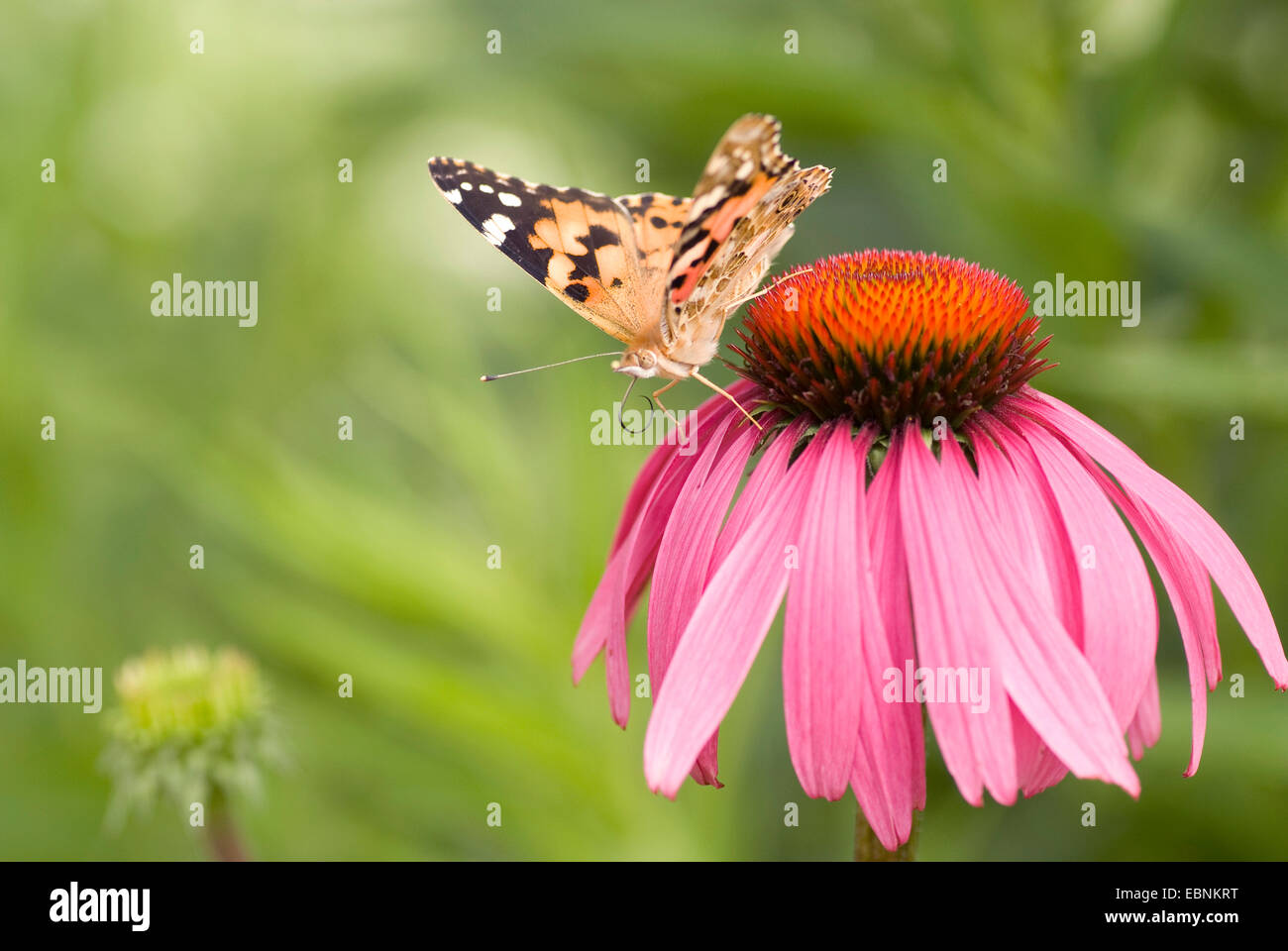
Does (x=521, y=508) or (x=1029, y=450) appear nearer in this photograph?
(x=1029, y=450)

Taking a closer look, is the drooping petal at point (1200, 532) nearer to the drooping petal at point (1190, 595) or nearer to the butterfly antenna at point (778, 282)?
the drooping petal at point (1190, 595)

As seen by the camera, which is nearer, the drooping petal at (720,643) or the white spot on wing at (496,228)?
the drooping petal at (720,643)

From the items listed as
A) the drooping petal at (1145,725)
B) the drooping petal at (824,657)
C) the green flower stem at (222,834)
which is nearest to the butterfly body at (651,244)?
the drooping petal at (824,657)

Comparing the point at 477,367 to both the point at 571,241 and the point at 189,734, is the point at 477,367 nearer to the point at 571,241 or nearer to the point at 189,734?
the point at 189,734

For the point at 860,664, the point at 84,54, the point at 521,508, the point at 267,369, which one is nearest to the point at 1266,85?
the point at 521,508

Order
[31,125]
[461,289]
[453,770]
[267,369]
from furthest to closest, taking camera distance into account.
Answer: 1. [461,289]
2. [267,369]
3. [31,125]
4. [453,770]

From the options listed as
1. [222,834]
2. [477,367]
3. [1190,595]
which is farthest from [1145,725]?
[477,367]

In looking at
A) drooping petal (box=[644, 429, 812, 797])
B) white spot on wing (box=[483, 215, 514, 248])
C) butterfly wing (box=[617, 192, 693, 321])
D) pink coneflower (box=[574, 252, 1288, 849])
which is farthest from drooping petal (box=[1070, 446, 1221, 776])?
white spot on wing (box=[483, 215, 514, 248])
